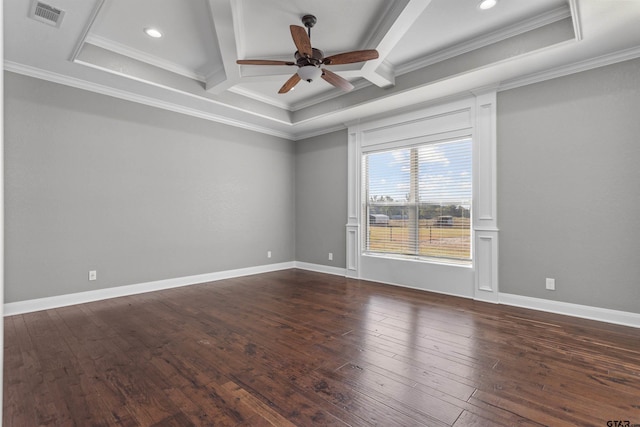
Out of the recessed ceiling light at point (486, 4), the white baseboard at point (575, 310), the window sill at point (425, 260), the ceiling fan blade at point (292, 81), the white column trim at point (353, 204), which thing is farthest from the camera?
the white column trim at point (353, 204)

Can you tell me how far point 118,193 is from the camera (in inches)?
174

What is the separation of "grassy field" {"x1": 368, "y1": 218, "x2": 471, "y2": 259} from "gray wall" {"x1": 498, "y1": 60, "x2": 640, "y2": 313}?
0.50 metres

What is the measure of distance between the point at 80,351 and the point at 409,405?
2.70m

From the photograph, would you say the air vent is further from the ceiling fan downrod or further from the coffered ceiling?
the ceiling fan downrod

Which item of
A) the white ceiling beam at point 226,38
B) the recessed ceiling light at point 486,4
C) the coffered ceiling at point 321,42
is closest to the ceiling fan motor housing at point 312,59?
the coffered ceiling at point 321,42

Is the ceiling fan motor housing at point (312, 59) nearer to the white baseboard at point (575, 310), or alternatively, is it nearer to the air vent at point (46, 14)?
the air vent at point (46, 14)

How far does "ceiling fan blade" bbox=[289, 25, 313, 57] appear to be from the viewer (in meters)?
2.74

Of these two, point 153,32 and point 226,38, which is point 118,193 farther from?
point 226,38

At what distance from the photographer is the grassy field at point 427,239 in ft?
14.8

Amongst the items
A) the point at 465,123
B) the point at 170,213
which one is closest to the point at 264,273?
the point at 170,213

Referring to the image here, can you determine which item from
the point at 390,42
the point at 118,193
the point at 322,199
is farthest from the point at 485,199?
the point at 118,193

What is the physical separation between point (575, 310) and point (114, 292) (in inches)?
221

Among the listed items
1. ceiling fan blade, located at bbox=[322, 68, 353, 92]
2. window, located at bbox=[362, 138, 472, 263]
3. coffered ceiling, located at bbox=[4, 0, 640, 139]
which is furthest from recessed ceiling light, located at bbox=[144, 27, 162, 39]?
window, located at bbox=[362, 138, 472, 263]

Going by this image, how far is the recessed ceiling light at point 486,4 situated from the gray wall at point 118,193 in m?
4.07
